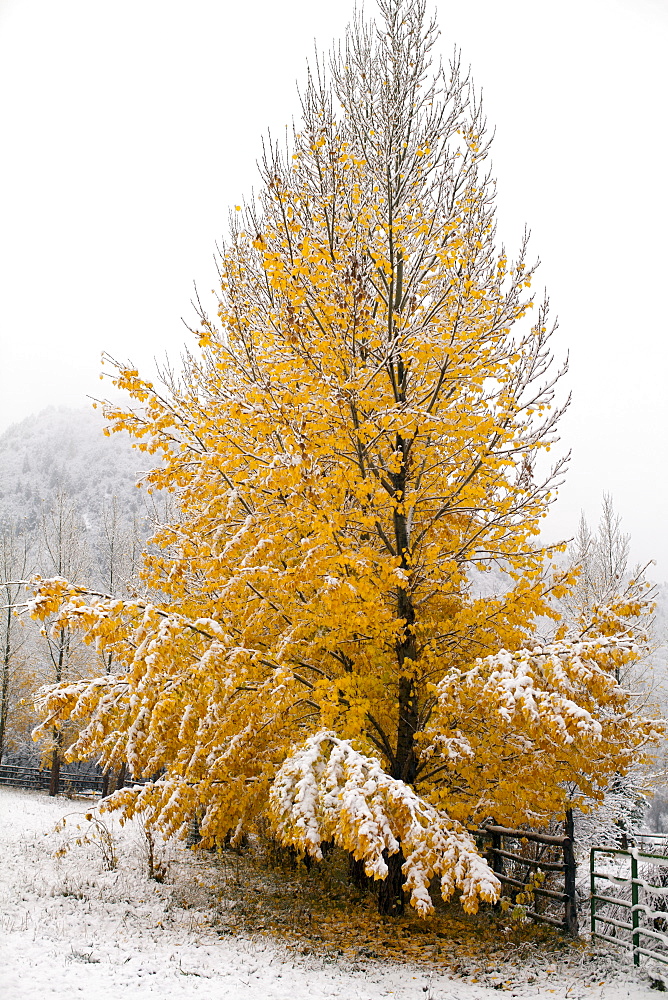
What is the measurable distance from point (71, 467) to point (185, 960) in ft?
423

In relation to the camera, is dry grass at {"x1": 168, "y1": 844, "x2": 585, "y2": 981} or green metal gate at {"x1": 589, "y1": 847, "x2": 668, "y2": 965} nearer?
green metal gate at {"x1": 589, "y1": 847, "x2": 668, "y2": 965}

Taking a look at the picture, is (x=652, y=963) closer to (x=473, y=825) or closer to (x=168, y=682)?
(x=473, y=825)

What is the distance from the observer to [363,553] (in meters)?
5.77

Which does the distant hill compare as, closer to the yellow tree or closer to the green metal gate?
the yellow tree

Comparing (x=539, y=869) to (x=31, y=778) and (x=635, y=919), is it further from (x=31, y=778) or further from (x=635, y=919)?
(x=31, y=778)

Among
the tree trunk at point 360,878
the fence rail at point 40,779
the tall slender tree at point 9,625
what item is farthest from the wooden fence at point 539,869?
the tall slender tree at point 9,625

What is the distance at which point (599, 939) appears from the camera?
21.7 ft

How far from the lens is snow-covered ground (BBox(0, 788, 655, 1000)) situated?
4.70 m

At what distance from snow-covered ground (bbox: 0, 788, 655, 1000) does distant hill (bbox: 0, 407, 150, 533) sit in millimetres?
81866

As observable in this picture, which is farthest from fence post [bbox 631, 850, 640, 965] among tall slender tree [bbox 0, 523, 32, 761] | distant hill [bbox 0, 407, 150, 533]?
distant hill [bbox 0, 407, 150, 533]

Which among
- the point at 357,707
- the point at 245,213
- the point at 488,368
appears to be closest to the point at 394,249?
the point at 488,368

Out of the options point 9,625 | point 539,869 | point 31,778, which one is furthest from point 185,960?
point 31,778

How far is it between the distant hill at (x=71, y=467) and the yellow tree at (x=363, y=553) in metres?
82.9

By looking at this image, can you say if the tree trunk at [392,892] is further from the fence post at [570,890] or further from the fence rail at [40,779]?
the fence rail at [40,779]
